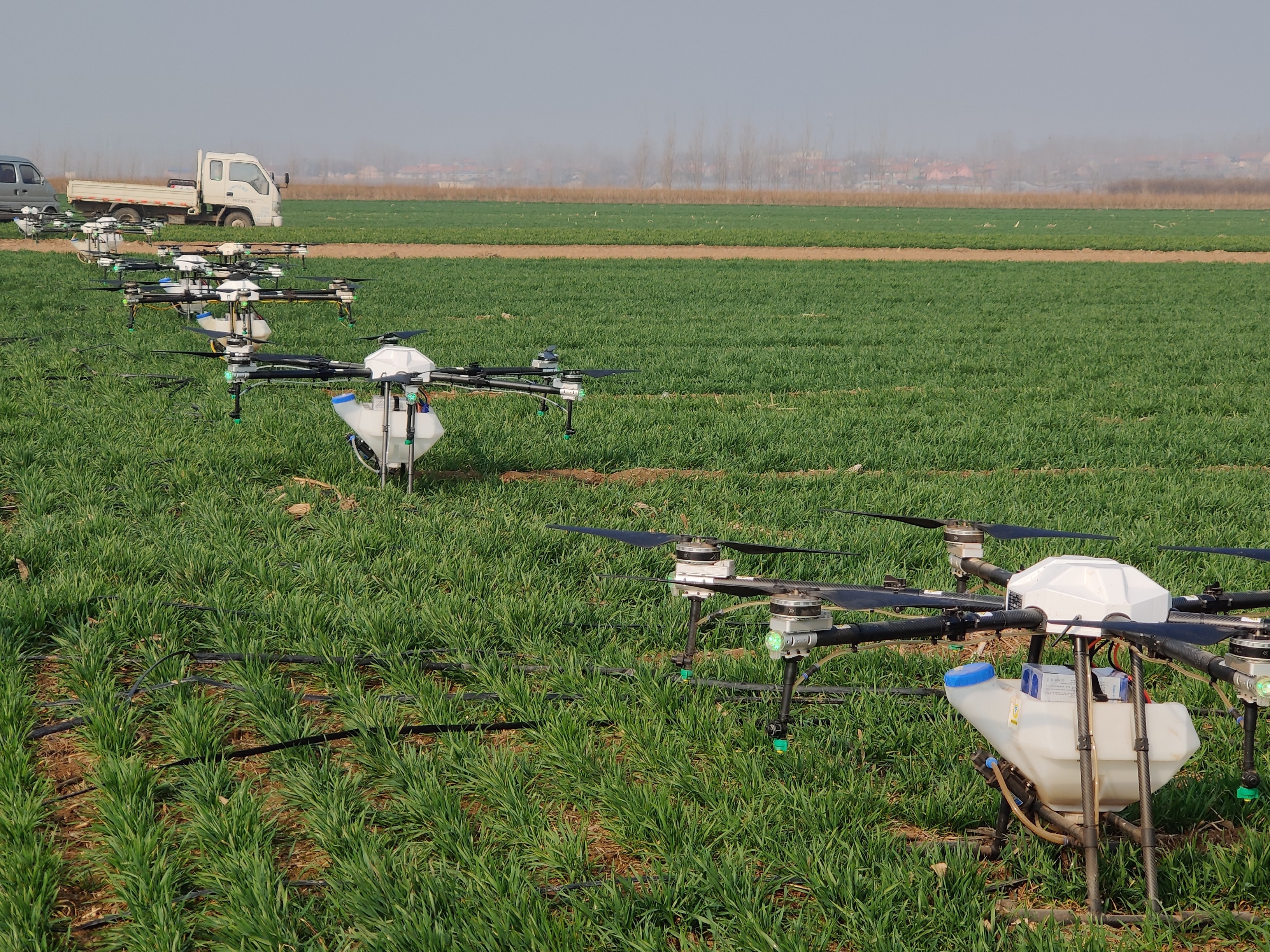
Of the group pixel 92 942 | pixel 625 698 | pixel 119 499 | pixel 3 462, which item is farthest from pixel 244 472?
pixel 92 942

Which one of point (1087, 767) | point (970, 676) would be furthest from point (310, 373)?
point (1087, 767)

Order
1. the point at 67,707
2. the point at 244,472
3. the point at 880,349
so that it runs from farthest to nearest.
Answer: the point at 880,349 < the point at 244,472 < the point at 67,707

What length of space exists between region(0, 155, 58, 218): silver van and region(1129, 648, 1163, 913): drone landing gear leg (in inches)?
1522

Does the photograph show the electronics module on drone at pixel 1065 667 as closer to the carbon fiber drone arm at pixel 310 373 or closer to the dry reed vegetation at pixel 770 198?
the carbon fiber drone arm at pixel 310 373

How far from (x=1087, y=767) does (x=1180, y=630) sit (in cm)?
63

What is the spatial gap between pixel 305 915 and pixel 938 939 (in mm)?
1848

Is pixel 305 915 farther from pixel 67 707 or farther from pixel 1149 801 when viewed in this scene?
pixel 1149 801

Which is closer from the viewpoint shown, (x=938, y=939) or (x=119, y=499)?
(x=938, y=939)

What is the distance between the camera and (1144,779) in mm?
2797

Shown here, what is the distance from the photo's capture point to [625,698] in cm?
455

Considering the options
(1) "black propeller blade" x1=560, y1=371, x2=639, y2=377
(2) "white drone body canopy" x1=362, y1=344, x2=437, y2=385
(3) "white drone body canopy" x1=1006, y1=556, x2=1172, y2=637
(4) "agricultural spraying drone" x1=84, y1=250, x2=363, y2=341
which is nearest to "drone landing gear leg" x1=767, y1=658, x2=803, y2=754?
(3) "white drone body canopy" x1=1006, y1=556, x2=1172, y2=637

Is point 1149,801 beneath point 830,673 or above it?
above

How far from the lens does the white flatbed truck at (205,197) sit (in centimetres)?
3669

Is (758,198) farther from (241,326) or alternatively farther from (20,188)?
(241,326)
